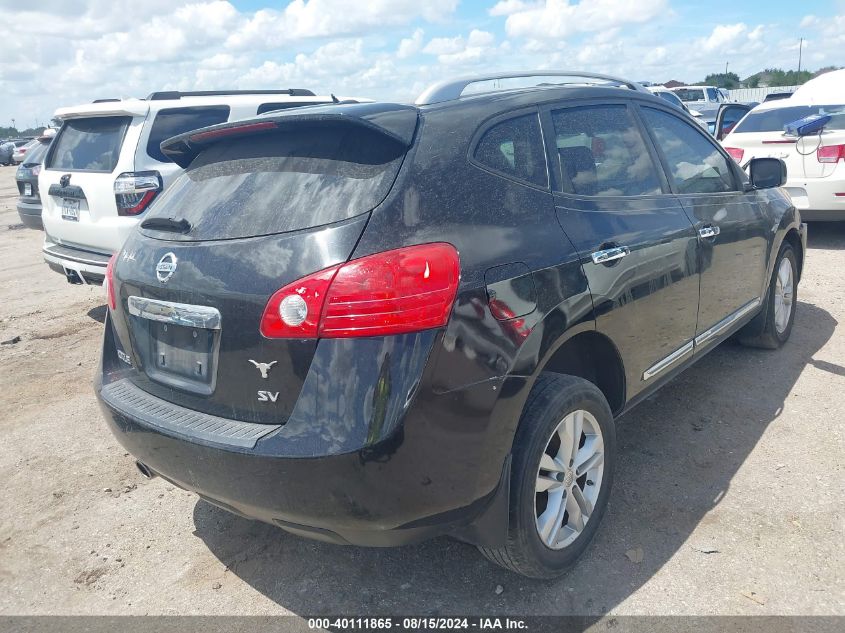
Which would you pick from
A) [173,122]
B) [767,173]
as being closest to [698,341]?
[767,173]

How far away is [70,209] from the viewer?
6246mm

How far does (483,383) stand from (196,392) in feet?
3.28

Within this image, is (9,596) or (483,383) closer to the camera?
(483,383)

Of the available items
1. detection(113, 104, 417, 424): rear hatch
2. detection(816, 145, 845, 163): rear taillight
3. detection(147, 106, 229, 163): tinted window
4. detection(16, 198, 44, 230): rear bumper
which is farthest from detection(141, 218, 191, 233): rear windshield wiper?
detection(816, 145, 845, 163): rear taillight

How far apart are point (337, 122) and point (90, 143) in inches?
185

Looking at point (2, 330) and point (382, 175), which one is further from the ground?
point (382, 175)

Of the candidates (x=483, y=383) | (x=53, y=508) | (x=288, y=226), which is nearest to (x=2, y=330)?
(x=53, y=508)

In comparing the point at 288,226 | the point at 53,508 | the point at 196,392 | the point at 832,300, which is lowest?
the point at 832,300

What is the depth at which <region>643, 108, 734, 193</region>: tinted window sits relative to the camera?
12.1 ft

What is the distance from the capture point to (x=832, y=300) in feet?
20.7

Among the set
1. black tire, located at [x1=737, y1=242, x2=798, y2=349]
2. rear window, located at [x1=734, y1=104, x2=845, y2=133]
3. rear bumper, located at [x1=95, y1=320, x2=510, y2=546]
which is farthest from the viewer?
rear window, located at [x1=734, y1=104, x2=845, y2=133]

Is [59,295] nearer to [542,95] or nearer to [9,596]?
[9,596]

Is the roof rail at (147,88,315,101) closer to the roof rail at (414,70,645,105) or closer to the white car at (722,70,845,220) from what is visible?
the roof rail at (414,70,645,105)

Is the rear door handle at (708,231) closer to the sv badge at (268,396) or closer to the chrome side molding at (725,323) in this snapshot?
the chrome side molding at (725,323)
